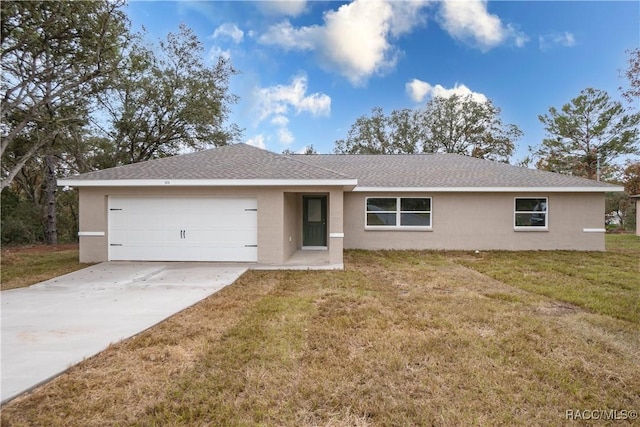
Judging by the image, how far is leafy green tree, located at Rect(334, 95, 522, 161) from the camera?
28547 mm

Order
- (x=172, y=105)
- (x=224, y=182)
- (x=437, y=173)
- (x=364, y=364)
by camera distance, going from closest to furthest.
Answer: (x=364, y=364), (x=224, y=182), (x=437, y=173), (x=172, y=105)

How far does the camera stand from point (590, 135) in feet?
89.0

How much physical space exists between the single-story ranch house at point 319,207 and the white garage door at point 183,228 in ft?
0.10

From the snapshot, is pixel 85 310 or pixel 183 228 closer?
pixel 85 310

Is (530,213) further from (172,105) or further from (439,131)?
(439,131)

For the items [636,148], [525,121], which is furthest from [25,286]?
[636,148]

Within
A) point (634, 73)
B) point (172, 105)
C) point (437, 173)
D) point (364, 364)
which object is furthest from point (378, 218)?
point (634, 73)

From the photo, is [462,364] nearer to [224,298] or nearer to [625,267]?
[224,298]

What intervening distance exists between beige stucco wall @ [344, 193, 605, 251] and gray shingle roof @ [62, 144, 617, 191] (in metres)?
0.50

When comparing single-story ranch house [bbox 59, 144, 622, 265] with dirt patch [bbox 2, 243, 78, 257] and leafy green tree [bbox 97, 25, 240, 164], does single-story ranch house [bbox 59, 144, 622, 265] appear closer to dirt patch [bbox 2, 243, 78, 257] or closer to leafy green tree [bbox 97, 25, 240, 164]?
dirt patch [bbox 2, 243, 78, 257]

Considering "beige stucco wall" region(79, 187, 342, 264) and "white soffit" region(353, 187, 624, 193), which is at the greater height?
"white soffit" region(353, 187, 624, 193)

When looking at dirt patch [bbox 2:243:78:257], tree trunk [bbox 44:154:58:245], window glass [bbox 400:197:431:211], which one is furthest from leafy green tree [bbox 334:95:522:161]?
dirt patch [bbox 2:243:78:257]

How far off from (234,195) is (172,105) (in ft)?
36.4

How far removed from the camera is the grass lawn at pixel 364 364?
2654 millimetres
